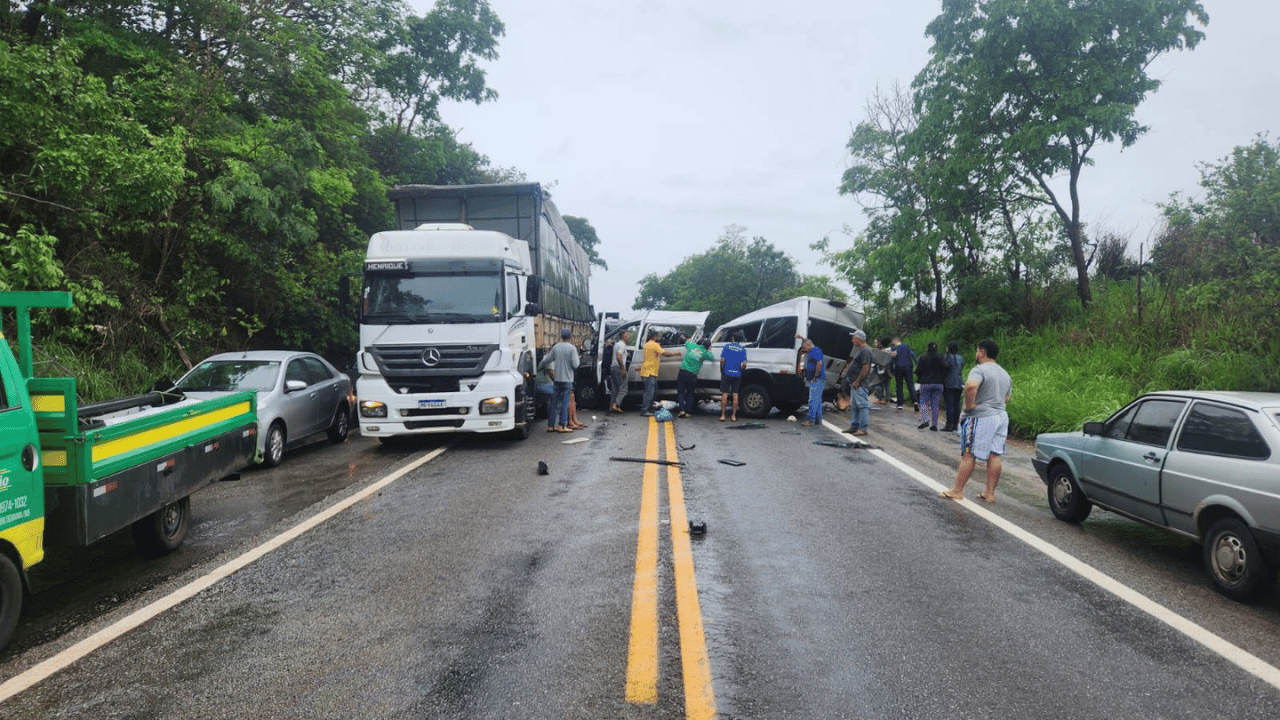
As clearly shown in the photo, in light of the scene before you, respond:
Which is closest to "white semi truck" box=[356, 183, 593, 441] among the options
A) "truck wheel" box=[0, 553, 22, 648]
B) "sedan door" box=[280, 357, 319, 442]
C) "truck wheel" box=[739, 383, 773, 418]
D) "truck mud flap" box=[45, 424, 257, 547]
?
"sedan door" box=[280, 357, 319, 442]

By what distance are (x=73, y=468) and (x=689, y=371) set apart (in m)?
11.6

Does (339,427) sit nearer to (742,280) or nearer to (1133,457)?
(1133,457)

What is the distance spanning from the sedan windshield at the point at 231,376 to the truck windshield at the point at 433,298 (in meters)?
1.55

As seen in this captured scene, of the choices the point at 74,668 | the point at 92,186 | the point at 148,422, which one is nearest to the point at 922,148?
the point at 92,186

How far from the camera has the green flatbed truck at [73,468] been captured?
13.3 ft

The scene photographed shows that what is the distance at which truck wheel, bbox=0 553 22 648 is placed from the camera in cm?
391

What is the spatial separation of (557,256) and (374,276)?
18.1ft

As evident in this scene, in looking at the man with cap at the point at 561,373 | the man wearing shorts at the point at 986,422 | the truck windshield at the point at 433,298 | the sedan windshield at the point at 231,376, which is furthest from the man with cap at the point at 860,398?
the sedan windshield at the point at 231,376

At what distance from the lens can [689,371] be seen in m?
15.3

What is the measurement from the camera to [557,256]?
1606 cm

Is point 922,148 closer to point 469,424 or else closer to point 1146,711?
point 469,424

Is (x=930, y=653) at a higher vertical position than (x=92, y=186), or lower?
lower

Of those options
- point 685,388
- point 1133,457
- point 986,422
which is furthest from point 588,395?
point 1133,457

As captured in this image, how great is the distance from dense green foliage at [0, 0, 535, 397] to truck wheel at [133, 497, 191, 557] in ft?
17.2
